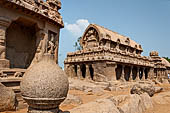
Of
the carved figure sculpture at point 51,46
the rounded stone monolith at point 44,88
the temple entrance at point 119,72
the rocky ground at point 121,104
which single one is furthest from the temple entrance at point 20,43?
the temple entrance at point 119,72

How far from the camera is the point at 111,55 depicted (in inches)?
666

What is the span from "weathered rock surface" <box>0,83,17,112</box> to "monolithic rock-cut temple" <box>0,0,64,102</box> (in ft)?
3.17

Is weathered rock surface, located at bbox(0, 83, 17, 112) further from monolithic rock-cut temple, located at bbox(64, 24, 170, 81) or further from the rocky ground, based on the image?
monolithic rock-cut temple, located at bbox(64, 24, 170, 81)

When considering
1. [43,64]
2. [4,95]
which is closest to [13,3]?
[4,95]

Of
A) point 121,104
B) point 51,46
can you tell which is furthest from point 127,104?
point 51,46

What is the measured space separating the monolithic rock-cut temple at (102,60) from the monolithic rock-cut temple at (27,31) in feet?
28.7

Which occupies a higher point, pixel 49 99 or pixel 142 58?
pixel 142 58

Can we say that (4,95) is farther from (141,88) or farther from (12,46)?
(141,88)

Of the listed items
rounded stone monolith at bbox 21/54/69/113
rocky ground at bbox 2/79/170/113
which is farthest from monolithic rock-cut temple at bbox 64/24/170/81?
rounded stone monolith at bbox 21/54/69/113

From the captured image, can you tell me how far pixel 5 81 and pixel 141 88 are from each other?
854cm

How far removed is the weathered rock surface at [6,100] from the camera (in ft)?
16.1

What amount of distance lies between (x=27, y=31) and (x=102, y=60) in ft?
32.5

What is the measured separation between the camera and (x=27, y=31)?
8938 mm

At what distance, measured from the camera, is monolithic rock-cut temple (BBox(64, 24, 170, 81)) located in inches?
657
